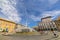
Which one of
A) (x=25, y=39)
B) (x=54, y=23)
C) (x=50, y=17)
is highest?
(x=50, y=17)

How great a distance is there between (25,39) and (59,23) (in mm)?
6039

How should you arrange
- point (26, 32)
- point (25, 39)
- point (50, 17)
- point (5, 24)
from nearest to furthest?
1. point (25, 39)
2. point (26, 32)
3. point (50, 17)
4. point (5, 24)

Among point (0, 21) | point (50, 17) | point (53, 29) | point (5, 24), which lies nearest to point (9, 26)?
point (5, 24)

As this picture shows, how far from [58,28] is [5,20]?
14.7 metres

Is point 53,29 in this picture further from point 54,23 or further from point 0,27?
point 0,27

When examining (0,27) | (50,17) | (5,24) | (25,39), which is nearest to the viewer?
(25,39)

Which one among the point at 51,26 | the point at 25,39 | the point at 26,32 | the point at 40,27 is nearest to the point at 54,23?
the point at 51,26

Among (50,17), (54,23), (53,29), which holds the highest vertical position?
(50,17)

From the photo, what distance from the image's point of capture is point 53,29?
1102 centimetres

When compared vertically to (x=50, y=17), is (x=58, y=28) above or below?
below

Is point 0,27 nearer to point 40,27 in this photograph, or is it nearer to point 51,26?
point 40,27

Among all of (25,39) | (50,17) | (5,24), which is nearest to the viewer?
(25,39)

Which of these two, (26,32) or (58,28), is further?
(58,28)

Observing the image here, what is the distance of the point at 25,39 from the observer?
8305 millimetres
